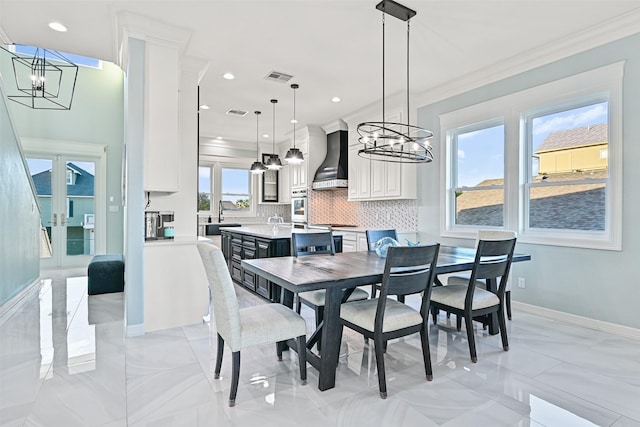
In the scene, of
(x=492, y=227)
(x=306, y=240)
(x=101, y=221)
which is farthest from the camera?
(x=101, y=221)

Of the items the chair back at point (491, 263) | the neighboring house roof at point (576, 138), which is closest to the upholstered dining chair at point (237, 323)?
the chair back at point (491, 263)

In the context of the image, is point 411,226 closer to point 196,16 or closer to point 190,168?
point 190,168

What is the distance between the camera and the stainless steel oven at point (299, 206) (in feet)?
24.1

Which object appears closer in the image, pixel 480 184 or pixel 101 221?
pixel 480 184

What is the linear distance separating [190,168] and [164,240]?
2.79 ft

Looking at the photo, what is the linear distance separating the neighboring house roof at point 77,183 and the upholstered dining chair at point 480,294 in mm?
7066

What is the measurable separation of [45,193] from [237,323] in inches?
266

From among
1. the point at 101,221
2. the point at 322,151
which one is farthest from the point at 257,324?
the point at 101,221

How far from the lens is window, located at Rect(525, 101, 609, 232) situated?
11.3 feet

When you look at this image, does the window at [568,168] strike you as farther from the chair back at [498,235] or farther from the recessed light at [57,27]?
the recessed light at [57,27]

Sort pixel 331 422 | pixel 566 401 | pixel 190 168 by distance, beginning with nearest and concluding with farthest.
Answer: pixel 331 422, pixel 566 401, pixel 190 168

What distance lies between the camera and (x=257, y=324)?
85.8 inches

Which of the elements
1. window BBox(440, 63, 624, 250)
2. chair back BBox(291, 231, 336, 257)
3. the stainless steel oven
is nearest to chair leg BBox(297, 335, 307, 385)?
chair back BBox(291, 231, 336, 257)

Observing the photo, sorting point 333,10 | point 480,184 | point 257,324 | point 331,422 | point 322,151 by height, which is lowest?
point 331,422
